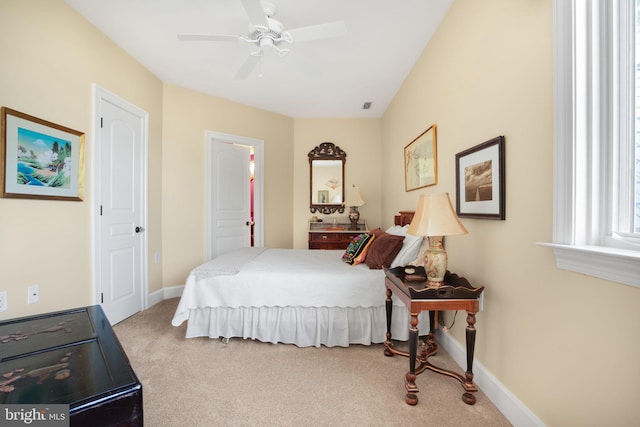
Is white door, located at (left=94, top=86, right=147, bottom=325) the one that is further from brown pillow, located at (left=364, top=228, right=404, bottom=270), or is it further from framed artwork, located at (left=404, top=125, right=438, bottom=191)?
framed artwork, located at (left=404, top=125, right=438, bottom=191)

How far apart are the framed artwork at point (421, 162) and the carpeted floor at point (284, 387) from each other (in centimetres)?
153

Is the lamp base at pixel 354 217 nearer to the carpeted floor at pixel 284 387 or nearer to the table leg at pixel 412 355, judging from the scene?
the carpeted floor at pixel 284 387

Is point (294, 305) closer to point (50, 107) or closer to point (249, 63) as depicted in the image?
point (249, 63)

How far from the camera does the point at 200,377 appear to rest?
1892 mm

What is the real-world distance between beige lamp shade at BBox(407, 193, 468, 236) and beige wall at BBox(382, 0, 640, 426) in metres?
0.27

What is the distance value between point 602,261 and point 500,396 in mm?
1043

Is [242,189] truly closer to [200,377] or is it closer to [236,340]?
[236,340]

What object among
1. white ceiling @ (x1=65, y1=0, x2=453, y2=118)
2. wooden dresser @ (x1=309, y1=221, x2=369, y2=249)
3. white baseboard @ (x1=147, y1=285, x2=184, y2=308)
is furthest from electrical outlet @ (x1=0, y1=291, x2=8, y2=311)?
wooden dresser @ (x1=309, y1=221, x2=369, y2=249)

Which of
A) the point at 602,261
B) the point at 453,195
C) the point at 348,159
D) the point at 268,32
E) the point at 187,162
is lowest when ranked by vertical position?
the point at 602,261

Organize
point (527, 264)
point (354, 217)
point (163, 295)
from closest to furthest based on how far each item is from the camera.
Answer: point (527, 264) → point (163, 295) → point (354, 217)

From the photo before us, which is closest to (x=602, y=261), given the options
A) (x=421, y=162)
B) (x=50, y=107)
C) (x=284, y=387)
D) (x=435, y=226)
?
(x=435, y=226)

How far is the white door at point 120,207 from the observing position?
2.61 meters

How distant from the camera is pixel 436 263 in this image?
1691 mm

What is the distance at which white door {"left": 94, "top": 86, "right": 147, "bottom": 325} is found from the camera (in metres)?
2.61
